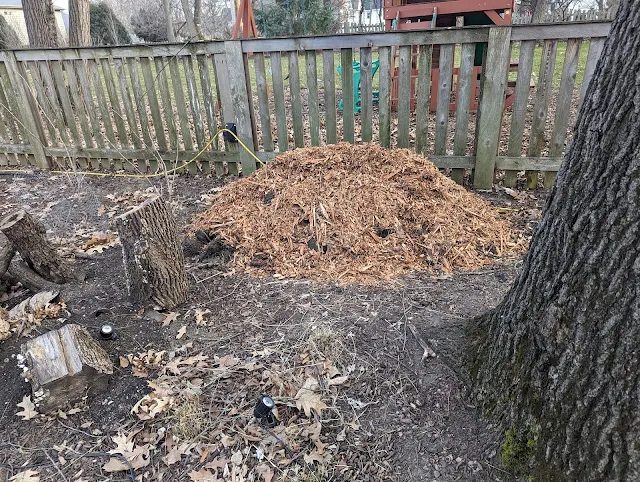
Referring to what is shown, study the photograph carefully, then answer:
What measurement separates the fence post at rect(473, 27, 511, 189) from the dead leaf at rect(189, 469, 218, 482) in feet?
13.4

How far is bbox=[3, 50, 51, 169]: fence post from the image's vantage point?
5828 millimetres

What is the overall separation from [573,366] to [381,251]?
209 centimetres

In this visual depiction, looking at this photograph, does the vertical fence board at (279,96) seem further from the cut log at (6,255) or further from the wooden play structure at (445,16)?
the cut log at (6,255)

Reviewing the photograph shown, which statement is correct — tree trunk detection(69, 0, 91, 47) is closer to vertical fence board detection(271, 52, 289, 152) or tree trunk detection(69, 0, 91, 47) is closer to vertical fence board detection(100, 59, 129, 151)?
vertical fence board detection(100, 59, 129, 151)

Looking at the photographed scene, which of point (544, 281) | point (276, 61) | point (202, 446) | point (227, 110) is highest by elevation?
point (276, 61)

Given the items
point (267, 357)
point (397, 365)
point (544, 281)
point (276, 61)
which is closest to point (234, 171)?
point (276, 61)

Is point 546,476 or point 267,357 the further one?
point 267,357

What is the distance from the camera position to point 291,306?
10.1 feet

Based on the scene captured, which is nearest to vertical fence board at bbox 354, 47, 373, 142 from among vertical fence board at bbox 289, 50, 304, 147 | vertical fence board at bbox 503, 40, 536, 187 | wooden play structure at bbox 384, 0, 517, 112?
vertical fence board at bbox 289, 50, 304, 147

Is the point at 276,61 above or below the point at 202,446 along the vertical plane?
above

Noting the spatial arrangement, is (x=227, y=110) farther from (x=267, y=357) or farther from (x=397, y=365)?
(x=397, y=365)

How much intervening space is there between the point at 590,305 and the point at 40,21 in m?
9.12

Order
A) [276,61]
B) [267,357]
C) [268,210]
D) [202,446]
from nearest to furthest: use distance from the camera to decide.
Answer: [202,446]
[267,357]
[268,210]
[276,61]

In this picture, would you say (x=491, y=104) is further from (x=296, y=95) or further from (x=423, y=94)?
(x=296, y=95)
